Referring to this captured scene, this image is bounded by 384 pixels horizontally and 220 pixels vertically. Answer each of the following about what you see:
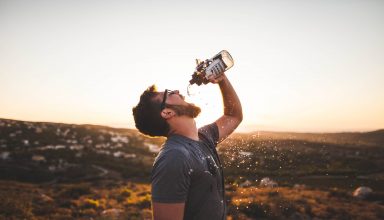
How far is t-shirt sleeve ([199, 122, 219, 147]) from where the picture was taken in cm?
320

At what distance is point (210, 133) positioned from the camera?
132 inches

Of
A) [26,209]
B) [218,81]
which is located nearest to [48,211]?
[26,209]

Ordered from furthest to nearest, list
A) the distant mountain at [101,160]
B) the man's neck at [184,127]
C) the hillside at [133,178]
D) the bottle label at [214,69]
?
1. the distant mountain at [101,160]
2. the hillside at [133,178]
3. the bottle label at [214,69]
4. the man's neck at [184,127]

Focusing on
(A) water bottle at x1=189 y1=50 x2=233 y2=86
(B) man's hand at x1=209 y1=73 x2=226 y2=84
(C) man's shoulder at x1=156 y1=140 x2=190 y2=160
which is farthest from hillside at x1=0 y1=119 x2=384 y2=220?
(C) man's shoulder at x1=156 y1=140 x2=190 y2=160

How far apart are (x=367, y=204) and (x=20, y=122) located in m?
64.4

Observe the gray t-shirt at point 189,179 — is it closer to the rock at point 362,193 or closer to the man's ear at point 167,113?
the man's ear at point 167,113

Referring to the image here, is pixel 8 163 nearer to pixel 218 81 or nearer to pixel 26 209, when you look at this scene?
pixel 26 209

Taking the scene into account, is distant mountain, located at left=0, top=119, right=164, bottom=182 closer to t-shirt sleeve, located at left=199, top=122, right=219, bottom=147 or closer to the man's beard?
t-shirt sleeve, located at left=199, top=122, right=219, bottom=147

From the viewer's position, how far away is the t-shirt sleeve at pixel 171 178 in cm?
221

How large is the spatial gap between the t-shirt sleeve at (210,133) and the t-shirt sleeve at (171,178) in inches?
35.0

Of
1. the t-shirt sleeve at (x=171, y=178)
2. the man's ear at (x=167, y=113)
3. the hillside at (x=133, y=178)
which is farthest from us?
the hillside at (x=133, y=178)

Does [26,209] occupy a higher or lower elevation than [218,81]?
lower

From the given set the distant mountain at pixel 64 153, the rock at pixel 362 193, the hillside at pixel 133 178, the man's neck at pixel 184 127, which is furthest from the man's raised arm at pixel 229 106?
the distant mountain at pixel 64 153

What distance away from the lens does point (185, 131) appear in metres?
2.90
